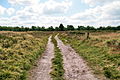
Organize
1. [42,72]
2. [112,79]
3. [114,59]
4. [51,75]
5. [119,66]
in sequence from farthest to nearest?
[114,59], [119,66], [42,72], [51,75], [112,79]

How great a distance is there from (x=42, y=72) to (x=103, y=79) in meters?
3.61

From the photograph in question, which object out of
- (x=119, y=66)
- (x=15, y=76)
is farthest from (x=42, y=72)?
(x=119, y=66)

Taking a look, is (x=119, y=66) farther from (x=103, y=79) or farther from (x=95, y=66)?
(x=103, y=79)

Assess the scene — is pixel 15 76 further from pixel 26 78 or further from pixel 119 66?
pixel 119 66

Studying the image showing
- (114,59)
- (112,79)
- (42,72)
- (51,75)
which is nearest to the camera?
(112,79)

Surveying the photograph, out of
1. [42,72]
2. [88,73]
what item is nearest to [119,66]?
[88,73]

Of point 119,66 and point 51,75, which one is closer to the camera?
point 51,75

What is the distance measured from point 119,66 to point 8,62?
24.1 feet

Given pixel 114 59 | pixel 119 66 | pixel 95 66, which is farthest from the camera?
pixel 114 59

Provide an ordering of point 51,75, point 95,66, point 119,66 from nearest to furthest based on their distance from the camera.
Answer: point 51,75 < point 119,66 < point 95,66

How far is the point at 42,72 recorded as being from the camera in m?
9.80

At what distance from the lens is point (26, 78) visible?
28.5ft

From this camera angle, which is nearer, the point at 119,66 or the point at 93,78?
the point at 93,78

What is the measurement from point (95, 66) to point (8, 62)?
5951 mm
